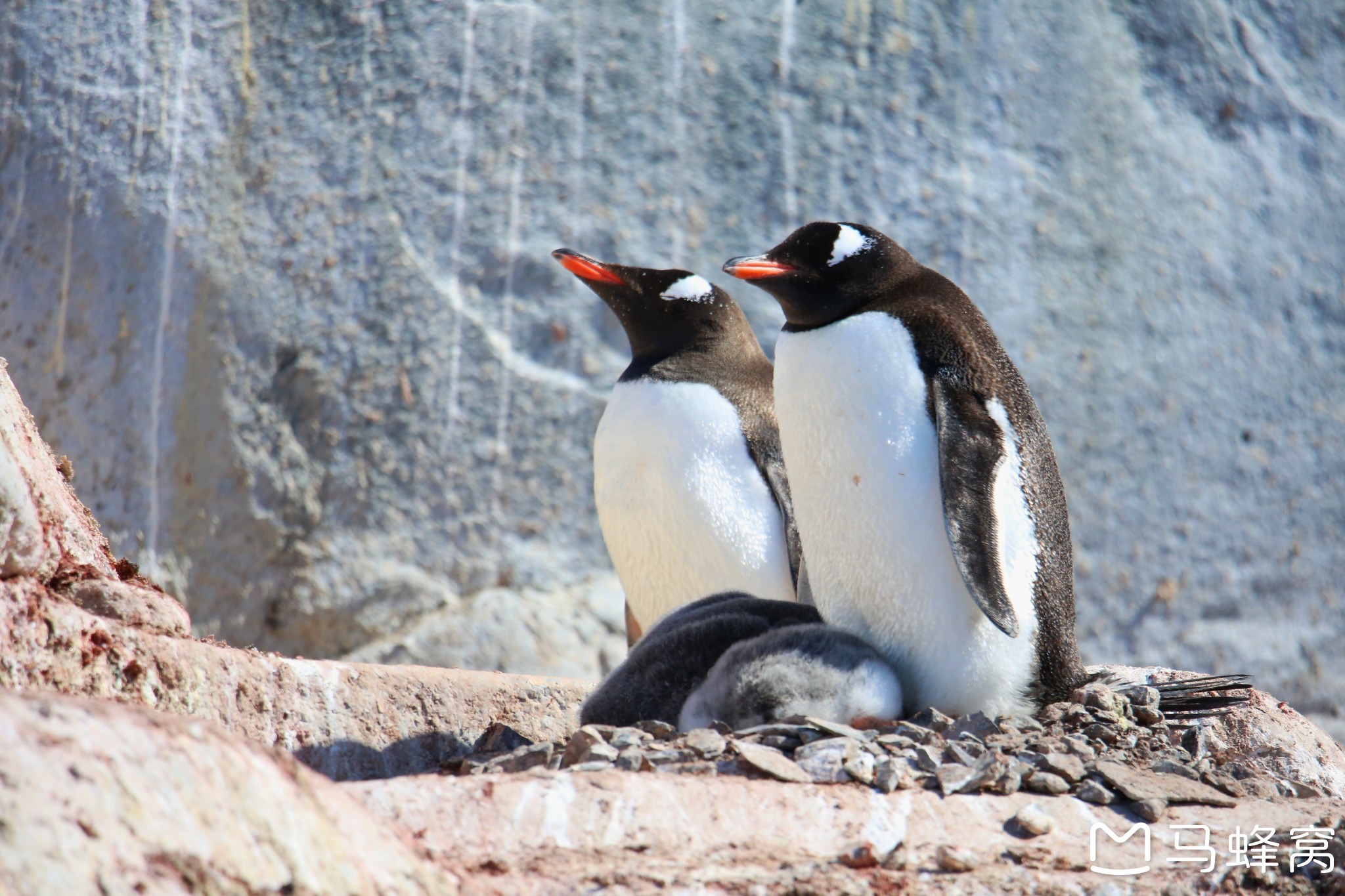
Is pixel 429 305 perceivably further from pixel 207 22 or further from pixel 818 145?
pixel 818 145

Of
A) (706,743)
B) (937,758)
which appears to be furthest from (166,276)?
(937,758)

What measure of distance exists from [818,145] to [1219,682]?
352 cm

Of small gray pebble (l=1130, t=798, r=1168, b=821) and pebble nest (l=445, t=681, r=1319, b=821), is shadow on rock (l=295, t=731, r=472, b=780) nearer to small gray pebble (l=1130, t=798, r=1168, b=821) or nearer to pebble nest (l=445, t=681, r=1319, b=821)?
pebble nest (l=445, t=681, r=1319, b=821)

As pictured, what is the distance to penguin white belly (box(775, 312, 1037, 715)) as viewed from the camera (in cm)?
222

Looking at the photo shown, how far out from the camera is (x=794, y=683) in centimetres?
196

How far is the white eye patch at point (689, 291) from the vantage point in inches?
136

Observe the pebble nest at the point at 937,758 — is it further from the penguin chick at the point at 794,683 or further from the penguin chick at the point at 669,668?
the penguin chick at the point at 669,668

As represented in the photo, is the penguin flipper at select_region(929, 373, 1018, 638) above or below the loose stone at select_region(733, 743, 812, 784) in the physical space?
above

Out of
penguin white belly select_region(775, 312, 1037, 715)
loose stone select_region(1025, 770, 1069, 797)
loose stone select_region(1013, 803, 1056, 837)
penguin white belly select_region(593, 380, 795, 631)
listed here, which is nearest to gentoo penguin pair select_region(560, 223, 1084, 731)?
penguin white belly select_region(775, 312, 1037, 715)

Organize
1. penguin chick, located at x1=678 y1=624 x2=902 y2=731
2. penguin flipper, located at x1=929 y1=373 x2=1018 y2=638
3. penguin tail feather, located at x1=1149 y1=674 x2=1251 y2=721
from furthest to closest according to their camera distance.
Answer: penguin tail feather, located at x1=1149 y1=674 x2=1251 y2=721
penguin flipper, located at x1=929 y1=373 x2=1018 y2=638
penguin chick, located at x1=678 y1=624 x2=902 y2=731

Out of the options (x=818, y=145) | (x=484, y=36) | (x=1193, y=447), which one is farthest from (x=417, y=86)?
(x=1193, y=447)

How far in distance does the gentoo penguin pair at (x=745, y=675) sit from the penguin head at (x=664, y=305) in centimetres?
123

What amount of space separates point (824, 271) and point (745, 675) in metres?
0.87

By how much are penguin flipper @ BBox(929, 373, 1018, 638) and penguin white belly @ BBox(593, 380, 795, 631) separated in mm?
1025
